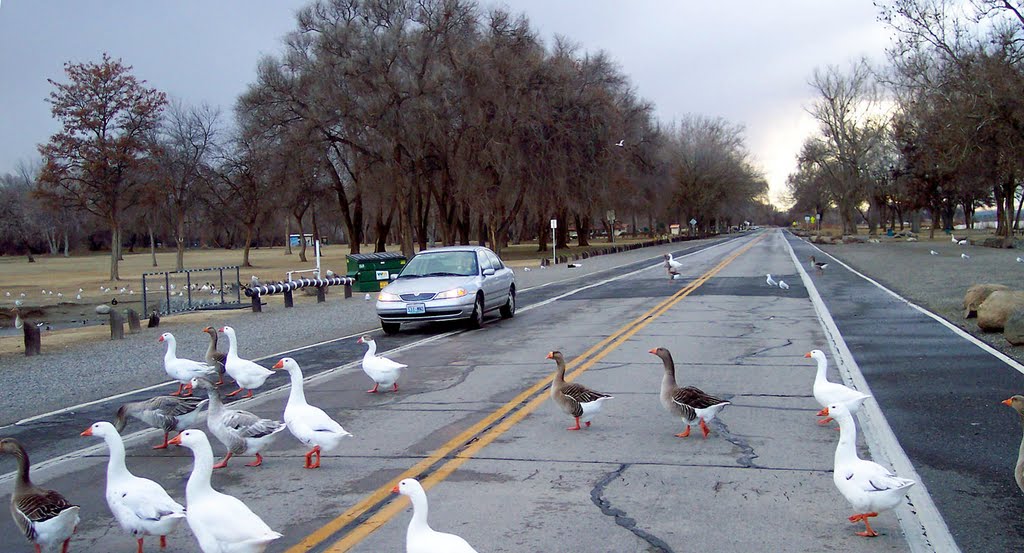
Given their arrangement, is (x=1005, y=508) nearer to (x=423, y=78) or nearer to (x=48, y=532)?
(x=48, y=532)

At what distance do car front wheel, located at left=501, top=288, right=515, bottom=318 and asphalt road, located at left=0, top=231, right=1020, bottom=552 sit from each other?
17.2ft

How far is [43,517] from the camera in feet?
15.6

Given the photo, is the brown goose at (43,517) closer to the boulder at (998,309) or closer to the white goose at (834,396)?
the white goose at (834,396)

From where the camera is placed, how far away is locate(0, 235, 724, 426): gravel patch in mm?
11086

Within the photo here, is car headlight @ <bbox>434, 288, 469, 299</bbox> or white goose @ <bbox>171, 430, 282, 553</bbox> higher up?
car headlight @ <bbox>434, 288, 469, 299</bbox>

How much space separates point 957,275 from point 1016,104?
24.7 feet

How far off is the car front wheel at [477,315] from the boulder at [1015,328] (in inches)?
354

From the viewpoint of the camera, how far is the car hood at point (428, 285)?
15984 mm

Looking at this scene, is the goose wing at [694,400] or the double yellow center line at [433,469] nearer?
the double yellow center line at [433,469]

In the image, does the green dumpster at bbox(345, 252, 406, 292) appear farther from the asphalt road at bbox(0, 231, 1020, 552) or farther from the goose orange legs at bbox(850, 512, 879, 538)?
the goose orange legs at bbox(850, 512, 879, 538)

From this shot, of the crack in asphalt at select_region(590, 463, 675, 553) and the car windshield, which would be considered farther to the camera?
the car windshield

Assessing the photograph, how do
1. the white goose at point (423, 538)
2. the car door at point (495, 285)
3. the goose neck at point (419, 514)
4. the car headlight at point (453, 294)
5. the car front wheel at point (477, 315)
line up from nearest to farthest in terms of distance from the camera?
1. the white goose at point (423, 538)
2. the goose neck at point (419, 514)
3. the car headlight at point (453, 294)
4. the car front wheel at point (477, 315)
5. the car door at point (495, 285)

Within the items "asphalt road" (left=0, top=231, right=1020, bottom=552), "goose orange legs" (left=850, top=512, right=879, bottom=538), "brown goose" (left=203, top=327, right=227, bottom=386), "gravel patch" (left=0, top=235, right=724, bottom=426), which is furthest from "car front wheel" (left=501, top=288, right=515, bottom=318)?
"goose orange legs" (left=850, top=512, right=879, bottom=538)

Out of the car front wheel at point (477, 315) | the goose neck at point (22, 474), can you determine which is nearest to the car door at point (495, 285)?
the car front wheel at point (477, 315)
